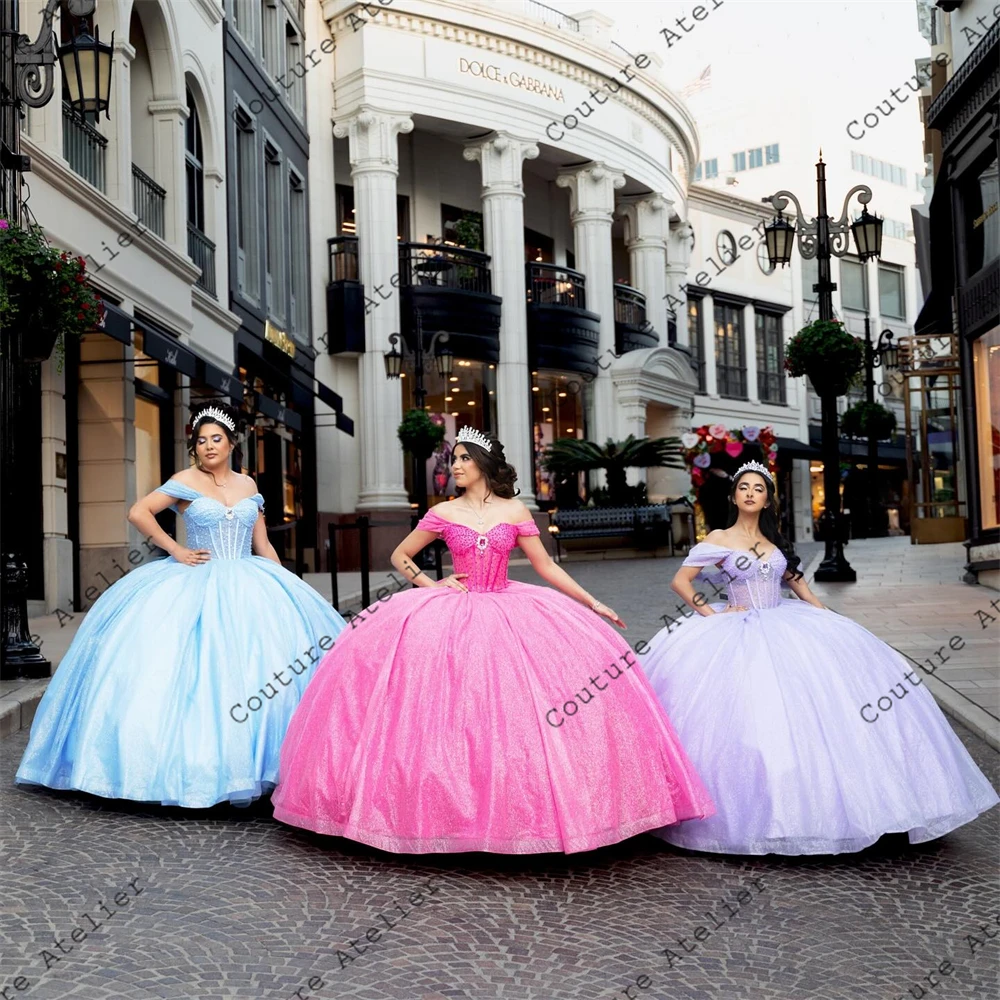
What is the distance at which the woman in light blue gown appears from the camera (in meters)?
5.67

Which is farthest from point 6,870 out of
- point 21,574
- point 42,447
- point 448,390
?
point 448,390

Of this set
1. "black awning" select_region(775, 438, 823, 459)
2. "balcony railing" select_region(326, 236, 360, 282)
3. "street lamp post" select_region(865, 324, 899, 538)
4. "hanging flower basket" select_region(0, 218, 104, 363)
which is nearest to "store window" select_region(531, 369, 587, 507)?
"balcony railing" select_region(326, 236, 360, 282)

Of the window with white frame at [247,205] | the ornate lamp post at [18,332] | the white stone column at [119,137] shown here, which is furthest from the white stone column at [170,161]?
the ornate lamp post at [18,332]

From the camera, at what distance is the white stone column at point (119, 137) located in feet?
55.5

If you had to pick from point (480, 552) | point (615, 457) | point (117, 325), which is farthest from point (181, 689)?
point (615, 457)

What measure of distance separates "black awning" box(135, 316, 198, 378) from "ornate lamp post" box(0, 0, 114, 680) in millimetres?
5199

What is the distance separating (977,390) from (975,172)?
2.92 metres

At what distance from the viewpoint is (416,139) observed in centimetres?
3269

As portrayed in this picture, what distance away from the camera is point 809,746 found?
504 centimetres

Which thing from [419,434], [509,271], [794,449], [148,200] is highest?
[509,271]

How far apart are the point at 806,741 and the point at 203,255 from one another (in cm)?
1805

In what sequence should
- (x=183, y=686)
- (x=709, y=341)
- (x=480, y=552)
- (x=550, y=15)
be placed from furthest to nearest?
1. (x=709, y=341)
2. (x=550, y=15)
3. (x=183, y=686)
4. (x=480, y=552)

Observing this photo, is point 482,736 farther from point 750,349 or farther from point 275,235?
point 750,349

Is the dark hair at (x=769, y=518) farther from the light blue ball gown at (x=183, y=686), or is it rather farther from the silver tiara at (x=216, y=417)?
the silver tiara at (x=216, y=417)
